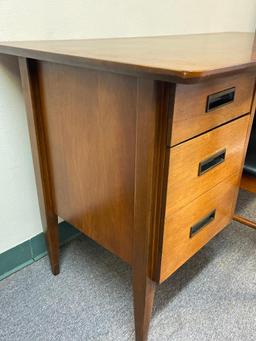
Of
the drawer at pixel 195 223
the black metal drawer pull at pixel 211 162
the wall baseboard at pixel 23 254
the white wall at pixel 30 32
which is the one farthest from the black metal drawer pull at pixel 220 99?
the wall baseboard at pixel 23 254

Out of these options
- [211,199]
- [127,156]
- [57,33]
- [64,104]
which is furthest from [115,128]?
[57,33]

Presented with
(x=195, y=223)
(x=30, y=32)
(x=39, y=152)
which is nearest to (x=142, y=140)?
(x=195, y=223)

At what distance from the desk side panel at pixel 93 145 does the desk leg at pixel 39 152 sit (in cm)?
2

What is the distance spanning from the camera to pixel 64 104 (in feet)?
2.47

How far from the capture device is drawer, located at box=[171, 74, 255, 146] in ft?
1.85

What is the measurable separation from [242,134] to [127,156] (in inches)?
14.1

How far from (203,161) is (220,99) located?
0.46 feet

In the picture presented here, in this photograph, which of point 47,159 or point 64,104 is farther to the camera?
point 47,159

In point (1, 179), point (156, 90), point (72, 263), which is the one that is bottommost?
point (72, 263)

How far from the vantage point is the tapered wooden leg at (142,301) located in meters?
0.74

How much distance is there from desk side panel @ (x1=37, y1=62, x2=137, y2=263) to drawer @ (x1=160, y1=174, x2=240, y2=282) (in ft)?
0.30

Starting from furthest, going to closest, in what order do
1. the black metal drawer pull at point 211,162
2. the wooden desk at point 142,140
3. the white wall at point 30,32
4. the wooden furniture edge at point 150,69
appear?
the white wall at point 30,32 < the black metal drawer pull at point 211,162 < the wooden desk at point 142,140 < the wooden furniture edge at point 150,69

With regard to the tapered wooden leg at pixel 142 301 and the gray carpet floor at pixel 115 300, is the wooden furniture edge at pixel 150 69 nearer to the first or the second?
the tapered wooden leg at pixel 142 301

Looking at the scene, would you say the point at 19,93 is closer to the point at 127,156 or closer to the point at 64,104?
the point at 64,104
